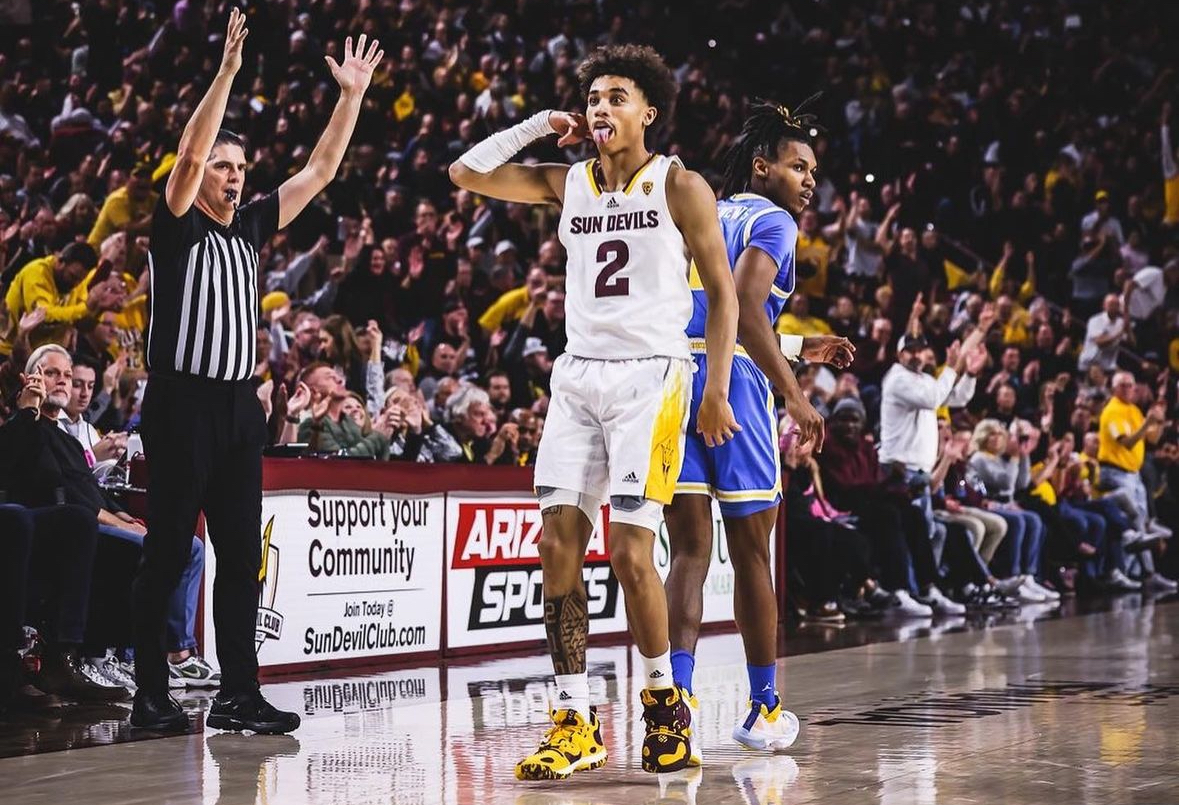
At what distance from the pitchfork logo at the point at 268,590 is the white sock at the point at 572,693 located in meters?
3.29

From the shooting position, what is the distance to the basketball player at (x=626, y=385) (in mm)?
4816

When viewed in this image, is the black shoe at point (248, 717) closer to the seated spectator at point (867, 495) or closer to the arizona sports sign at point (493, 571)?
the arizona sports sign at point (493, 571)

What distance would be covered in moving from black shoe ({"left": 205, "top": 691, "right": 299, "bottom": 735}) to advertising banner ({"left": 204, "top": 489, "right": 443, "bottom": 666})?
172 centimetres

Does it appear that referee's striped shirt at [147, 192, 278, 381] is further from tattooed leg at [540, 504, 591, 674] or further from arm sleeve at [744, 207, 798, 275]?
arm sleeve at [744, 207, 798, 275]

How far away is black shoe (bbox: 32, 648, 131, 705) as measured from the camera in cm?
689

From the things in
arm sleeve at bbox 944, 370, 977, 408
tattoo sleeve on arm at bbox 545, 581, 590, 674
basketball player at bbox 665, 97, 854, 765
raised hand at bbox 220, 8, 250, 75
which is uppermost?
raised hand at bbox 220, 8, 250, 75

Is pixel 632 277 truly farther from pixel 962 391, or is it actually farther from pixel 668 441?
pixel 962 391

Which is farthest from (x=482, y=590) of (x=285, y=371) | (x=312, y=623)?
(x=285, y=371)

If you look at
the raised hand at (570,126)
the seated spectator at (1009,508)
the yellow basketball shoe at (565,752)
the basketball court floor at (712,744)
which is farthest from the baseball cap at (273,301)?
the yellow basketball shoe at (565,752)

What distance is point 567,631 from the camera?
4.87m

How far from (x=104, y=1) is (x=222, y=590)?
1228 centimetres

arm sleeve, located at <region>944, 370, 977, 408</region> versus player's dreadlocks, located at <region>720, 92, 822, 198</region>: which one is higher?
player's dreadlocks, located at <region>720, 92, 822, 198</region>

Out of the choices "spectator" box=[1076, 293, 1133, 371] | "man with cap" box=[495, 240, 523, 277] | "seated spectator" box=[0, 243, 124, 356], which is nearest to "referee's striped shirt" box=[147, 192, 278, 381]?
"seated spectator" box=[0, 243, 124, 356]

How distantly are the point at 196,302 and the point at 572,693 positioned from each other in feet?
6.70
